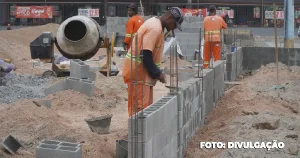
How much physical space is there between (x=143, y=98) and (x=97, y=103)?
4560mm

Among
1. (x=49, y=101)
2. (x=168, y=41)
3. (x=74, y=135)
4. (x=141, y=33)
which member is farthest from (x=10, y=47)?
(x=141, y=33)

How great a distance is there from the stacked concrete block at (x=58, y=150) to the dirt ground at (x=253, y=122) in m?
1.57

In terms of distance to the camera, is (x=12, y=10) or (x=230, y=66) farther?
(x=12, y=10)

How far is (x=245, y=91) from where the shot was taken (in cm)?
1171

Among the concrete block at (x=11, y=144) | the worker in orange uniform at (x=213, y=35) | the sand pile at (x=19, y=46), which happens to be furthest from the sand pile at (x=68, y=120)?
the sand pile at (x=19, y=46)

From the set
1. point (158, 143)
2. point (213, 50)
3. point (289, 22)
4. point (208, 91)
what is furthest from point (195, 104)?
point (289, 22)

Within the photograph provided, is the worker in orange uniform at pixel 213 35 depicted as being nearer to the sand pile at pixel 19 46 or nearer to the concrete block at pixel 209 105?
the concrete block at pixel 209 105

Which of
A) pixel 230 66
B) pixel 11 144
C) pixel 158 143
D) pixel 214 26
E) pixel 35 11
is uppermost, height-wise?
pixel 35 11

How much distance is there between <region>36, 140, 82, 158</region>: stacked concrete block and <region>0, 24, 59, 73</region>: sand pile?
10.6m

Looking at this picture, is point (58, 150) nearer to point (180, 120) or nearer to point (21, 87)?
point (180, 120)

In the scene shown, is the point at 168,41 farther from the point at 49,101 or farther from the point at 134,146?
→ the point at 134,146

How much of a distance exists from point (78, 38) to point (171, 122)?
6.21 meters

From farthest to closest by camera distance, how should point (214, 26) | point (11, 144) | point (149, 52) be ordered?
point (214, 26)
point (11, 144)
point (149, 52)

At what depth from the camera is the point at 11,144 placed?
7.16m
